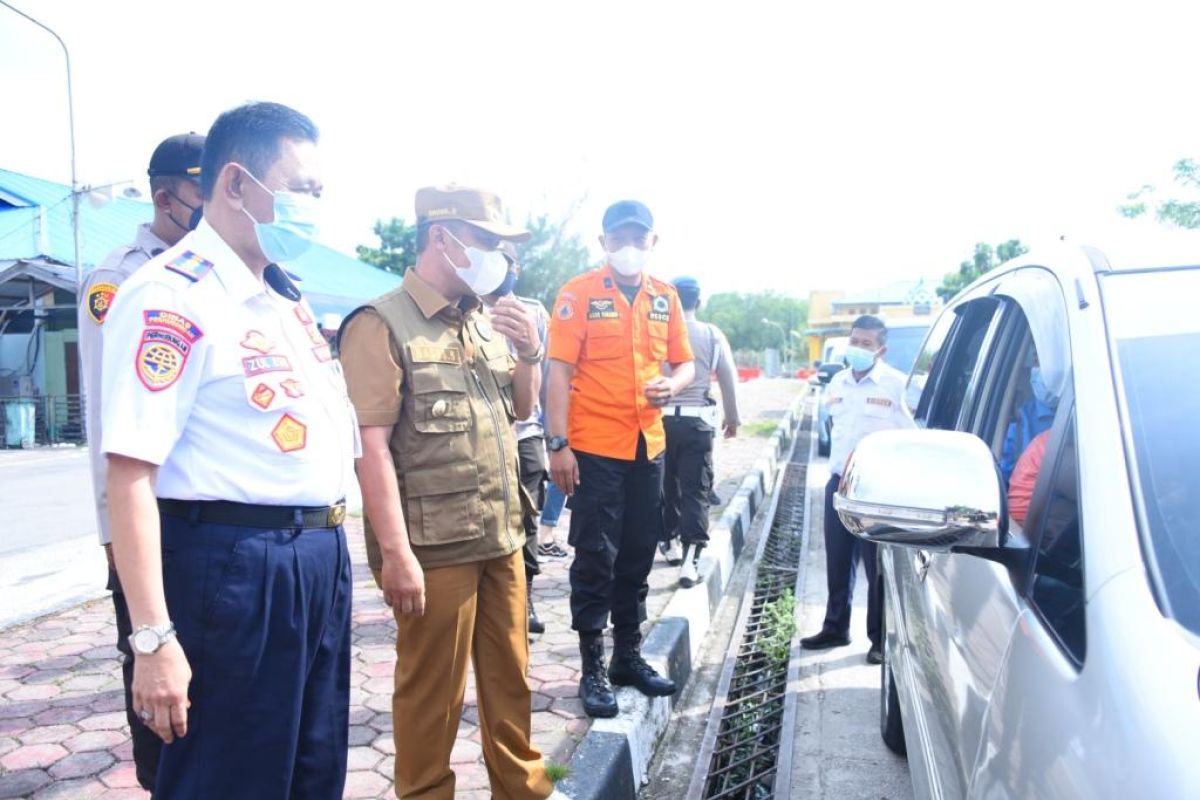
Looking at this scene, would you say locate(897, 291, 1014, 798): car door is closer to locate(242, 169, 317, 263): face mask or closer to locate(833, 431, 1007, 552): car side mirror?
locate(833, 431, 1007, 552): car side mirror

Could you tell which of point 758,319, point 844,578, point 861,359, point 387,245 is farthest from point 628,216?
point 758,319

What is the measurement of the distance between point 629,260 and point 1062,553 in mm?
2397

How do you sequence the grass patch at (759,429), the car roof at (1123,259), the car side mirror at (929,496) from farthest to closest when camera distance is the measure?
1. the grass patch at (759,429)
2. the car roof at (1123,259)
3. the car side mirror at (929,496)

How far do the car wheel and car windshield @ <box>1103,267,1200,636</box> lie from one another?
206cm

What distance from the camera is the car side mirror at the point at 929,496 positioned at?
54.5 inches

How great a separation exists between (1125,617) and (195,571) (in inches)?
61.4

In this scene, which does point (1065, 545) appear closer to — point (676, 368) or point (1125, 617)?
point (1125, 617)

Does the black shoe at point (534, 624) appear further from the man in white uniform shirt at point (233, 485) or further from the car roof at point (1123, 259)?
the car roof at point (1123, 259)

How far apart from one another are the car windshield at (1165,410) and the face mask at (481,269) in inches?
60.6

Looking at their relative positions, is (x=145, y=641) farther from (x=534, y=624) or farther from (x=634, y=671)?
(x=534, y=624)

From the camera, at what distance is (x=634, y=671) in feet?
11.7

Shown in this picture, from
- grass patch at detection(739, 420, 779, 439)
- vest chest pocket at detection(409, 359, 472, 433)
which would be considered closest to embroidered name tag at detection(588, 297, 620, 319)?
vest chest pocket at detection(409, 359, 472, 433)

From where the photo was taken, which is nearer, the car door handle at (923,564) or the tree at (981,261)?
the car door handle at (923,564)

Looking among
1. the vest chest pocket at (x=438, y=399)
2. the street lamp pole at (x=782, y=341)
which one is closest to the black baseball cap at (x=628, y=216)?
the vest chest pocket at (x=438, y=399)
